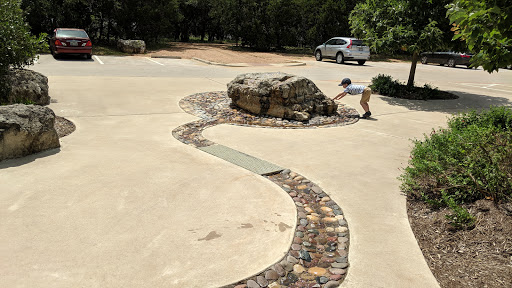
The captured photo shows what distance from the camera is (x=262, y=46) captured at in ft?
104

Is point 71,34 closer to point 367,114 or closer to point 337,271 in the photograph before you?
point 367,114

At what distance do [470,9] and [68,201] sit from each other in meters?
4.68

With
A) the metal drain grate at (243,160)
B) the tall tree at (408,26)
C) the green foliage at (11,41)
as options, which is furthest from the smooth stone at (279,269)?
the tall tree at (408,26)

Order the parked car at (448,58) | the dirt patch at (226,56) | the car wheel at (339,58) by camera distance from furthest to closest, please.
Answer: the parked car at (448,58)
the car wheel at (339,58)
the dirt patch at (226,56)

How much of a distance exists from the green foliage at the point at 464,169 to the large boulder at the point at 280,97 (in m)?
3.76

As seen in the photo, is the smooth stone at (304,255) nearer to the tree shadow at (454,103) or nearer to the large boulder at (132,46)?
the tree shadow at (454,103)

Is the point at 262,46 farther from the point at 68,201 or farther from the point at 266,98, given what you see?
the point at 68,201

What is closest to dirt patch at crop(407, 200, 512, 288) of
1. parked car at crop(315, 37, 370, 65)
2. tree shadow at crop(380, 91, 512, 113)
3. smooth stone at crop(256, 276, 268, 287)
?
smooth stone at crop(256, 276, 268, 287)

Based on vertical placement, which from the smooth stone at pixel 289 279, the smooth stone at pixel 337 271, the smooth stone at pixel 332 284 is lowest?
the smooth stone at pixel 289 279

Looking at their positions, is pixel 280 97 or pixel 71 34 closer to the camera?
pixel 280 97

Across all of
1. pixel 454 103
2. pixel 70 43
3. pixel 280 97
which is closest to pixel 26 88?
pixel 280 97

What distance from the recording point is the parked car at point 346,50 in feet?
78.3

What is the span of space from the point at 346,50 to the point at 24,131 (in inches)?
829

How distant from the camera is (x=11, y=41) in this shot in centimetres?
781
